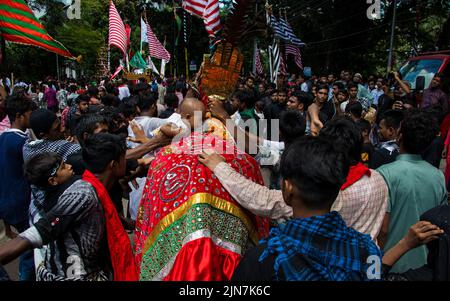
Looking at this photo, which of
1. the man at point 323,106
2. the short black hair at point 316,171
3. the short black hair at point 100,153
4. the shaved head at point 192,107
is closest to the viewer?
the short black hair at point 316,171

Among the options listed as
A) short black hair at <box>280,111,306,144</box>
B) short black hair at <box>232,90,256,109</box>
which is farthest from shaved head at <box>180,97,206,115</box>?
short black hair at <box>232,90,256,109</box>

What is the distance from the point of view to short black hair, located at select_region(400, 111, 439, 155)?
2.86 metres

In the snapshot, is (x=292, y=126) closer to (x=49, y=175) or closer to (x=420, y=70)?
(x=49, y=175)

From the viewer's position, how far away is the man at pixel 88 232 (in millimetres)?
2146

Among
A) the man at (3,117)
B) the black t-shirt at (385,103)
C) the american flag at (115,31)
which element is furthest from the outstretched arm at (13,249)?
the american flag at (115,31)

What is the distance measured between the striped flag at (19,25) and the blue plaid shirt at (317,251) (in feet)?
18.3

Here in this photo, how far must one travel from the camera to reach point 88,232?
2.30 meters

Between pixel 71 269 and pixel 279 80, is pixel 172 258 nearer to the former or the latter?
pixel 71 269

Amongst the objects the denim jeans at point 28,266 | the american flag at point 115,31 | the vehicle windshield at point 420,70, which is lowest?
the denim jeans at point 28,266

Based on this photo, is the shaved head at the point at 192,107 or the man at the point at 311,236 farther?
the shaved head at the point at 192,107

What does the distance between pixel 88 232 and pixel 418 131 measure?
214 centimetres

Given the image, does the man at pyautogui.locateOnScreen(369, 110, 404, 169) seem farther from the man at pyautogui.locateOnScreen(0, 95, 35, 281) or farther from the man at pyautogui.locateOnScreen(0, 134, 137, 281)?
the man at pyautogui.locateOnScreen(0, 95, 35, 281)

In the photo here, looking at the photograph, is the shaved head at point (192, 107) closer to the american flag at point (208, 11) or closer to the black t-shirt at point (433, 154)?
the american flag at point (208, 11)
